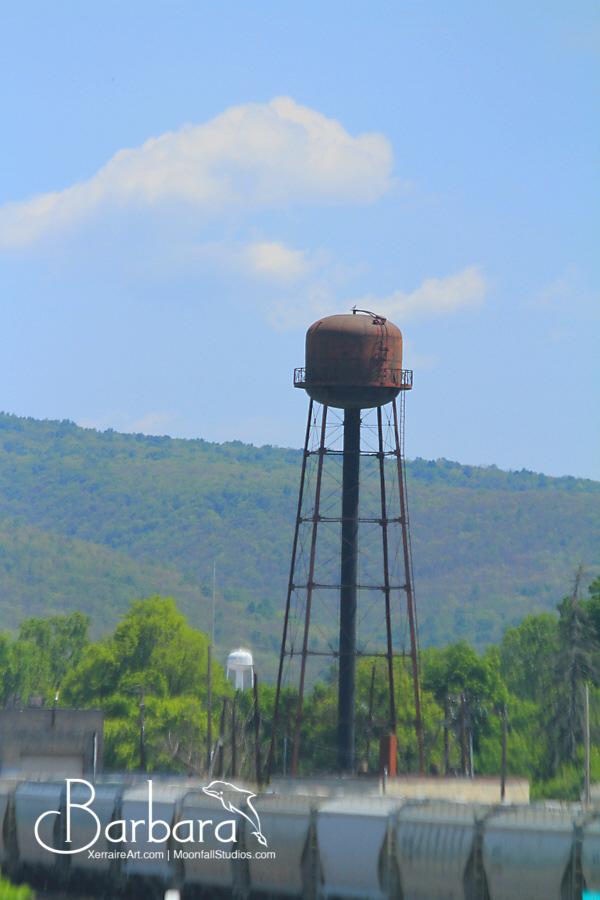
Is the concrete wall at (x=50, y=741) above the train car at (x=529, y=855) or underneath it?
above

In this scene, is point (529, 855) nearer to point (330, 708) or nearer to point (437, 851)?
point (437, 851)

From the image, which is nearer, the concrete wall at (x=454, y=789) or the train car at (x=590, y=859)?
the train car at (x=590, y=859)

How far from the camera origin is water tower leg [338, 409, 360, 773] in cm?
5181

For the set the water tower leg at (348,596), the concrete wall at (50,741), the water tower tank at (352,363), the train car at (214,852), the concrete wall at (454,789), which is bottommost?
the train car at (214,852)

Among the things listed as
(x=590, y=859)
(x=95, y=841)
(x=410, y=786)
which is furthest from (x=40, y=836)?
(x=410, y=786)

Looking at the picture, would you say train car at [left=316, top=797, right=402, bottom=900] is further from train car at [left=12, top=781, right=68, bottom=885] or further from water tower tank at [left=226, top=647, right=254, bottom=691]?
water tower tank at [left=226, top=647, right=254, bottom=691]

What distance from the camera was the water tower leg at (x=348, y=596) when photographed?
5181cm

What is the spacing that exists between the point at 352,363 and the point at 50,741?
20692mm

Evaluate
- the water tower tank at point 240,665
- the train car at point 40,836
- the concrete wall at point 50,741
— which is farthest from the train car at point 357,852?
the water tower tank at point 240,665

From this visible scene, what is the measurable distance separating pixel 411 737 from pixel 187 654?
18.4m

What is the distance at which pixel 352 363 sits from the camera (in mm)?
52375

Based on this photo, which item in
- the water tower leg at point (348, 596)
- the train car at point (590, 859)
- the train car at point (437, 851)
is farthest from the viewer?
the water tower leg at point (348, 596)

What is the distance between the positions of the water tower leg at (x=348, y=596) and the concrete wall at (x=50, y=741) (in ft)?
36.5

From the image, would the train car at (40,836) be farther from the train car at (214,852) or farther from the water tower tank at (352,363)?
A: the water tower tank at (352,363)
